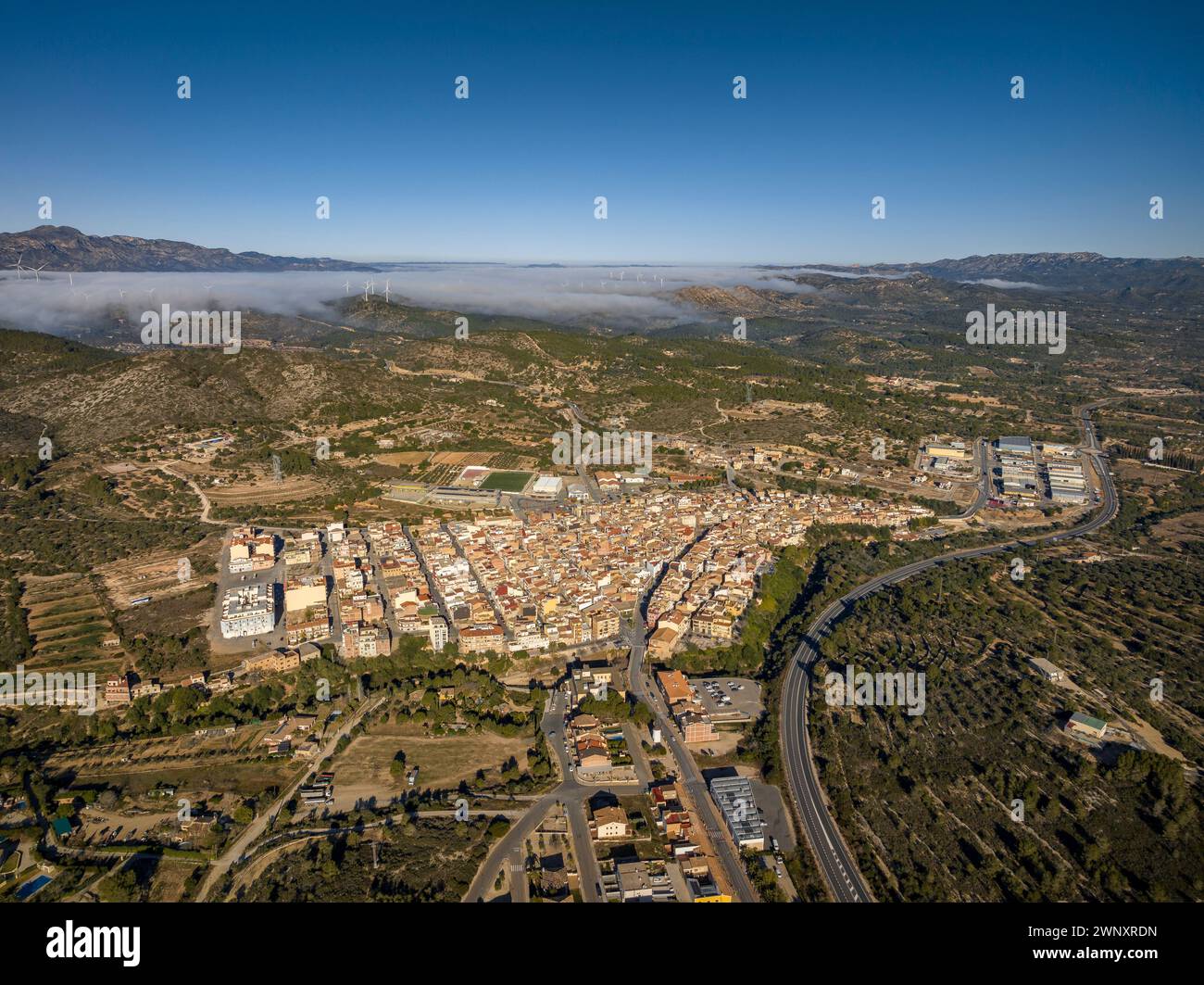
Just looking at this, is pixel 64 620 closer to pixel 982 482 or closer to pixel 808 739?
pixel 808 739

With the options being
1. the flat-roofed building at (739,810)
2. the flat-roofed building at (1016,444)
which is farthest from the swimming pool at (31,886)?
the flat-roofed building at (1016,444)

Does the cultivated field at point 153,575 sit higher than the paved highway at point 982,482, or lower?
lower

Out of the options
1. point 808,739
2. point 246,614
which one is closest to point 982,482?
point 808,739

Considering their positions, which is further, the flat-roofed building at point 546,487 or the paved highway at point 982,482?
the flat-roofed building at point 546,487

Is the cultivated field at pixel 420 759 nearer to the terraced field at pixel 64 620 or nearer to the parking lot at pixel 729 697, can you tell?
the parking lot at pixel 729 697

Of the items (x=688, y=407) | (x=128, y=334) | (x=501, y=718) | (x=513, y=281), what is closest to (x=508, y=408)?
(x=688, y=407)

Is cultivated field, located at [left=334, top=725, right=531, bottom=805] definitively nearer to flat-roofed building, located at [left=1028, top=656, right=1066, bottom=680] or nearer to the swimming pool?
the swimming pool
